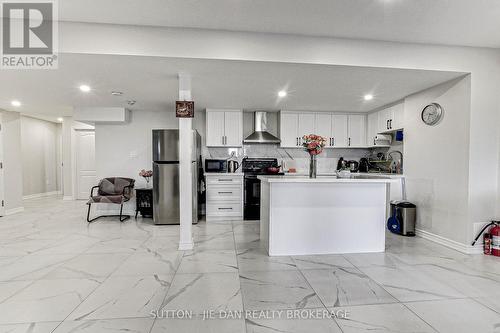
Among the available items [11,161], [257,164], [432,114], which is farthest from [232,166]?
[11,161]

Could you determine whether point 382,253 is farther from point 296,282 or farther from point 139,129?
point 139,129

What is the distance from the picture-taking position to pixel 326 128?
5348 millimetres

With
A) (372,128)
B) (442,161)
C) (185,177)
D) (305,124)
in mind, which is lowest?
(185,177)

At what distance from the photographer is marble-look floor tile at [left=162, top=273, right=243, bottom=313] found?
1937 millimetres

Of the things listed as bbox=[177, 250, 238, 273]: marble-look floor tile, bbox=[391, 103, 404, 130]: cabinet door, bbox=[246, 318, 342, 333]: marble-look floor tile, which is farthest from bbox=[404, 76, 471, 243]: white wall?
bbox=[177, 250, 238, 273]: marble-look floor tile

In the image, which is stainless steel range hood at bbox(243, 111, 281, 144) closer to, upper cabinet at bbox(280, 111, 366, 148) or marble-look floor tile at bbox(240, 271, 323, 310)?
upper cabinet at bbox(280, 111, 366, 148)

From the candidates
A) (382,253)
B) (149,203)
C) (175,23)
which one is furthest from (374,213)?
(149,203)

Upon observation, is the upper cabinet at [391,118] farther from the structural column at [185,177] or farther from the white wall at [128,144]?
the white wall at [128,144]

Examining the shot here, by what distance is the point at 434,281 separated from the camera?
2.33 m

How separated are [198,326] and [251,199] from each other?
322 cm

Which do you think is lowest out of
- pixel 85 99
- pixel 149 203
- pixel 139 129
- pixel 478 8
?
pixel 149 203

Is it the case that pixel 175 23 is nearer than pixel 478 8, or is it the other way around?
pixel 478 8

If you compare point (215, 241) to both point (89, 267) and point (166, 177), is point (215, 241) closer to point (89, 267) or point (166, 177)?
point (89, 267)

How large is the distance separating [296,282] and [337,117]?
406cm
